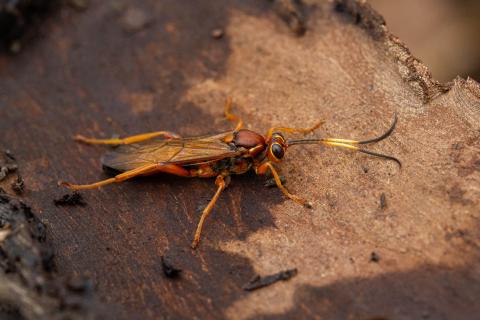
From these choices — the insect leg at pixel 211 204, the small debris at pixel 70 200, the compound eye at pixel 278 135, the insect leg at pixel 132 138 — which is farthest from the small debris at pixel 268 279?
the insect leg at pixel 132 138

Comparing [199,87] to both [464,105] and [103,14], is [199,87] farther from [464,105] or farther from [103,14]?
[464,105]

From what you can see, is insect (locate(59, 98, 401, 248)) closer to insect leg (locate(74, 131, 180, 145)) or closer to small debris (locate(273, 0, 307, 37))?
insect leg (locate(74, 131, 180, 145))

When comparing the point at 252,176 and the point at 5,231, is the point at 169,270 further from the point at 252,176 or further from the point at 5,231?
the point at 252,176

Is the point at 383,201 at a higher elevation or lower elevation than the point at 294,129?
higher

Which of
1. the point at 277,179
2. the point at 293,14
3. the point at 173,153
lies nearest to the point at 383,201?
the point at 277,179

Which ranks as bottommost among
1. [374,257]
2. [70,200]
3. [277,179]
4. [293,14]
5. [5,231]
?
[70,200]

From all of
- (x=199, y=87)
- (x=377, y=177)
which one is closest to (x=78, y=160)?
(x=199, y=87)
